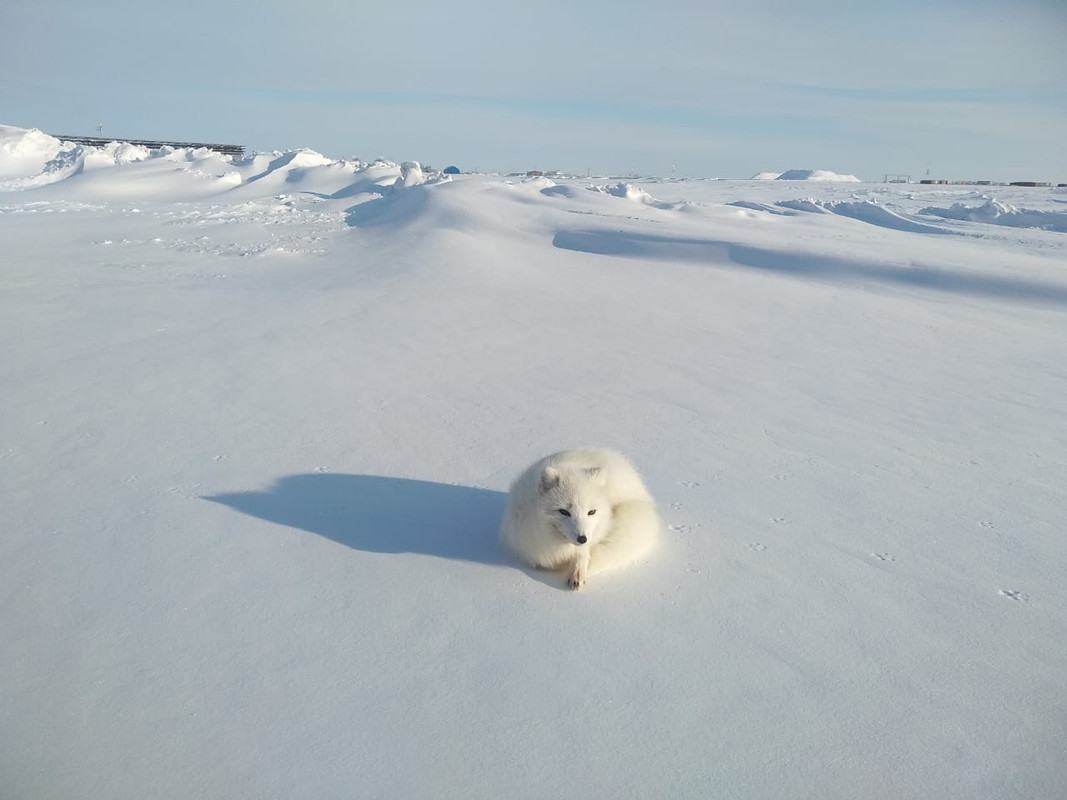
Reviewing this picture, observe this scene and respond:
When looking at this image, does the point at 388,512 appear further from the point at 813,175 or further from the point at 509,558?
the point at 813,175

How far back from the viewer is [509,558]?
3371mm

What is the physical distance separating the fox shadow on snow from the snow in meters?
0.02

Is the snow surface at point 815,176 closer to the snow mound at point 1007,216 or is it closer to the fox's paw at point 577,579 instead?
the snow mound at point 1007,216

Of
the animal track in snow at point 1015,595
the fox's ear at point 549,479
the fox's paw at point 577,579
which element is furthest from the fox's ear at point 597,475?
the animal track in snow at point 1015,595

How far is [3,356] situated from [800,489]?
7.15 metres

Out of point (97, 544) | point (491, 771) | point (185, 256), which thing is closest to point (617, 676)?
point (491, 771)

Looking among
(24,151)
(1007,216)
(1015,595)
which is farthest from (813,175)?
(1015,595)

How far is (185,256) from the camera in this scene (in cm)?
1291

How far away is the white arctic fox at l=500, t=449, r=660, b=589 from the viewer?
304cm

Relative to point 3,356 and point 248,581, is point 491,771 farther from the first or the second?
point 3,356

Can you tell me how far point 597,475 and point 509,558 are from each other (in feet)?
2.06

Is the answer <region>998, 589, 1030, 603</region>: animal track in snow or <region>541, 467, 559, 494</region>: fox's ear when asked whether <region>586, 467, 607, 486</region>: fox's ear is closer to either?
<region>541, 467, 559, 494</region>: fox's ear

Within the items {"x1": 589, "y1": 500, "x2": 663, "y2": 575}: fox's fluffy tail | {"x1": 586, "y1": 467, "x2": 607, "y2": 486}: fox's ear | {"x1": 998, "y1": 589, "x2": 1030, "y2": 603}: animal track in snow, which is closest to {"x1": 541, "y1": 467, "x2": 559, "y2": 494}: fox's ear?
{"x1": 586, "y1": 467, "x2": 607, "y2": 486}: fox's ear

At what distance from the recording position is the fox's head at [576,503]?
9.78ft
